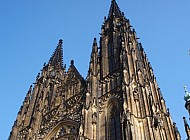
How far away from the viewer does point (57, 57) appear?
37000mm

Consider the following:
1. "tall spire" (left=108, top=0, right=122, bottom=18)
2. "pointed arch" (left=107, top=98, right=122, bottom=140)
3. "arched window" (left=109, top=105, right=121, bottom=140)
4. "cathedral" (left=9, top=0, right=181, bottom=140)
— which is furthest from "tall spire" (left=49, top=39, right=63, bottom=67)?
"arched window" (left=109, top=105, right=121, bottom=140)

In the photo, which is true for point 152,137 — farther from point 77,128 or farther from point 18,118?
point 18,118

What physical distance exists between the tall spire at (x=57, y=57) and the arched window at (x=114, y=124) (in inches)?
577

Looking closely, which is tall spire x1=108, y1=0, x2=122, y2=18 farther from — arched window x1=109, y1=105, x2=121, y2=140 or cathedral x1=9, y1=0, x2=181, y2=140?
arched window x1=109, y1=105, x2=121, y2=140

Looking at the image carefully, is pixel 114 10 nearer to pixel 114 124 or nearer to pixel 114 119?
pixel 114 119

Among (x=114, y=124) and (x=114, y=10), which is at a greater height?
(x=114, y=10)

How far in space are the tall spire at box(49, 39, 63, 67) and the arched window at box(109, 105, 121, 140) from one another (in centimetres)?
1467

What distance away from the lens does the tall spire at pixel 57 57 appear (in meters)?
35.2

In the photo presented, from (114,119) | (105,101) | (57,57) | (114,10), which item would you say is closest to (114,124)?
(114,119)

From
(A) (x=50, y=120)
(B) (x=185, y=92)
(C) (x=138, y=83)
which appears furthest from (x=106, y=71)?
(B) (x=185, y=92)

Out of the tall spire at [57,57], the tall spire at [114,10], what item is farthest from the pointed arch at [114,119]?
the tall spire at [57,57]

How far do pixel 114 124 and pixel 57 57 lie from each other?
58.9 feet

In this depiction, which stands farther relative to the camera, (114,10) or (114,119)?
(114,10)

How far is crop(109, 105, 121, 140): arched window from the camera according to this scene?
2009 centimetres
